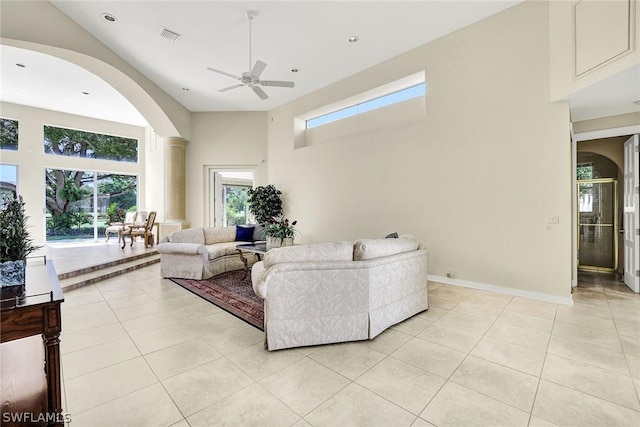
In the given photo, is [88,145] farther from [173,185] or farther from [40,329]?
[40,329]

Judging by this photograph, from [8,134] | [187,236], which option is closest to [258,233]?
[187,236]

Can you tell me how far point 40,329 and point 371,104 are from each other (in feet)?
18.8

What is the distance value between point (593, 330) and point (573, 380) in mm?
1226

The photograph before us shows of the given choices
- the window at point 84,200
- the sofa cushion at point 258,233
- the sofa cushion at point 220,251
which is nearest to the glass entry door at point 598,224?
the sofa cushion at point 258,233

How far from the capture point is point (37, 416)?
60.1 inches

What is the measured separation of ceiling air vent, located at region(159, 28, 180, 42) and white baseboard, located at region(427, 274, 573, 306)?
559 centimetres

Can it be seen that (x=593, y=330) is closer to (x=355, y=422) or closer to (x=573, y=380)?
(x=573, y=380)

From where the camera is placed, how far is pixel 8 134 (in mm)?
7570

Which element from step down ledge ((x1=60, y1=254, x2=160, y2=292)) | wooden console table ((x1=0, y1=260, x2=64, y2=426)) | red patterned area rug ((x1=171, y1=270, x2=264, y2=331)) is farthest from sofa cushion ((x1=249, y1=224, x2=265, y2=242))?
wooden console table ((x1=0, y1=260, x2=64, y2=426))

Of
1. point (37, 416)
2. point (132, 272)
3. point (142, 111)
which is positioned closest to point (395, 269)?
point (37, 416)

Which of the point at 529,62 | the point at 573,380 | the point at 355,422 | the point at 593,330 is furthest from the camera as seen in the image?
the point at 529,62

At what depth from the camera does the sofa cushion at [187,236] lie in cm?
520

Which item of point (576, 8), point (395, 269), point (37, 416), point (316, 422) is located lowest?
point (316, 422)

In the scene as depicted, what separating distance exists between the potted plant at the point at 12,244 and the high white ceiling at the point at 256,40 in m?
3.37
